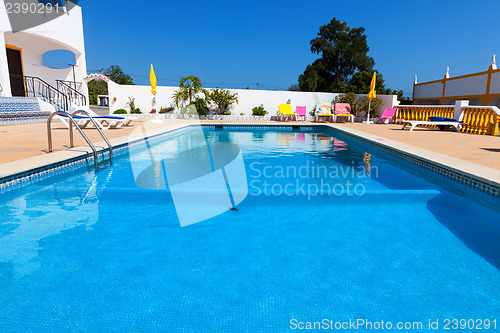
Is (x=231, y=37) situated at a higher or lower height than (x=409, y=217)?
higher

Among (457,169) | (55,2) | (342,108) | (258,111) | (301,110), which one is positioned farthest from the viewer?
(258,111)

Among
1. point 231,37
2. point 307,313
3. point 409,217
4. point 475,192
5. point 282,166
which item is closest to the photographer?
point 307,313

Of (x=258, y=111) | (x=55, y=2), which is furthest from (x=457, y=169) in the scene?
(x=55, y=2)

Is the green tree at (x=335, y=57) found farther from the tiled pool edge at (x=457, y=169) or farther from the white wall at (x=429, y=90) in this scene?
the tiled pool edge at (x=457, y=169)

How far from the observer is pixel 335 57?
104 feet

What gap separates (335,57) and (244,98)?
18.4m

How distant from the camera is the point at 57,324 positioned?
1.73m

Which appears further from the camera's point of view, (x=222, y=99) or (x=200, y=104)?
(x=222, y=99)

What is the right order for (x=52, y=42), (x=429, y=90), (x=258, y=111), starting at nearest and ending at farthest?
(x=52, y=42) < (x=258, y=111) < (x=429, y=90)

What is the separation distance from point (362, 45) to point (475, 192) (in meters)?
31.5

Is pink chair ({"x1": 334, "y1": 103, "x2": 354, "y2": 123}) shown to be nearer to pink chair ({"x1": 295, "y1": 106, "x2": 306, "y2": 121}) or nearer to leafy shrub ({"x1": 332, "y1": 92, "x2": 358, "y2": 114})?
leafy shrub ({"x1": 332, "y1": 92, "x2": 358, "y2": 114})

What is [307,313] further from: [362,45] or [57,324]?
[362,45]

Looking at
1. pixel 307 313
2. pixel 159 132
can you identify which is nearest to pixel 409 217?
pixel 307 313

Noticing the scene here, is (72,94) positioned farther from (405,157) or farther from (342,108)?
(405,157)
